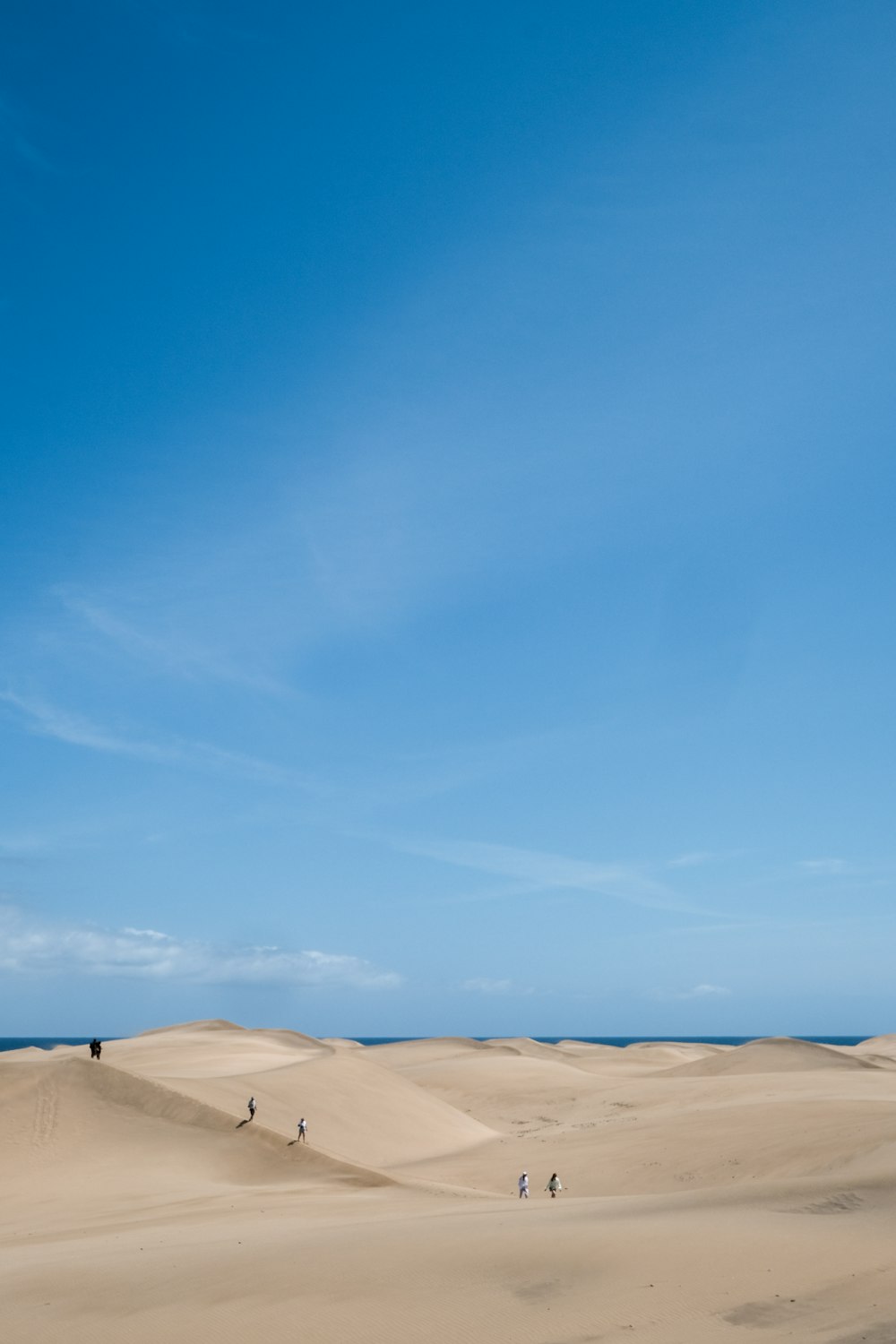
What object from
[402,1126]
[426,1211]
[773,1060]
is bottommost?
[426,1211]

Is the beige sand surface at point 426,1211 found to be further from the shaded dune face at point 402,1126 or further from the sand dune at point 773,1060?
the sand dune at point 773,1060

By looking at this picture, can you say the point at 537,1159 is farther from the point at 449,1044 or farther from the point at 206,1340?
the point at 449,1044

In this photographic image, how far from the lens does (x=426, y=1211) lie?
20.8m

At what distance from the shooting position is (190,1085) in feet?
110

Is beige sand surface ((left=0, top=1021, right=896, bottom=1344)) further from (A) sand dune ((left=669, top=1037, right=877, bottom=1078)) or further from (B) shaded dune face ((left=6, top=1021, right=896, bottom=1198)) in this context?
(A) sand dune ((left=669, top=1037, right=877, bottom=1078))

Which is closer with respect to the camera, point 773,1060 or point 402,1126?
point 402,1126

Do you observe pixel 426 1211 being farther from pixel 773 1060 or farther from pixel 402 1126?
pixel 773 1060

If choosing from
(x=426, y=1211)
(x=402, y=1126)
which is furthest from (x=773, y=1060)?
(x=426, y=1211)

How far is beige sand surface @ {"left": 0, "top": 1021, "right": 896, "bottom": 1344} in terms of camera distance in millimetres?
13492

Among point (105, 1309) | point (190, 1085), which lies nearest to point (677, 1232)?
point (105, 1309)

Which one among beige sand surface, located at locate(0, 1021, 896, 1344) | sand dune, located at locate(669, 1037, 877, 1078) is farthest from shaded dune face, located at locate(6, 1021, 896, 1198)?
sand dune, located at locate(669, 1037, 877, 1078)

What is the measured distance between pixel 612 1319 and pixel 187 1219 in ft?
38.9

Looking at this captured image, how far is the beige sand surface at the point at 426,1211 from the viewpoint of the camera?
13492mm

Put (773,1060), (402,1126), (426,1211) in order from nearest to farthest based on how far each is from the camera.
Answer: (426,1211) < (402,1126) < (773,1060)
